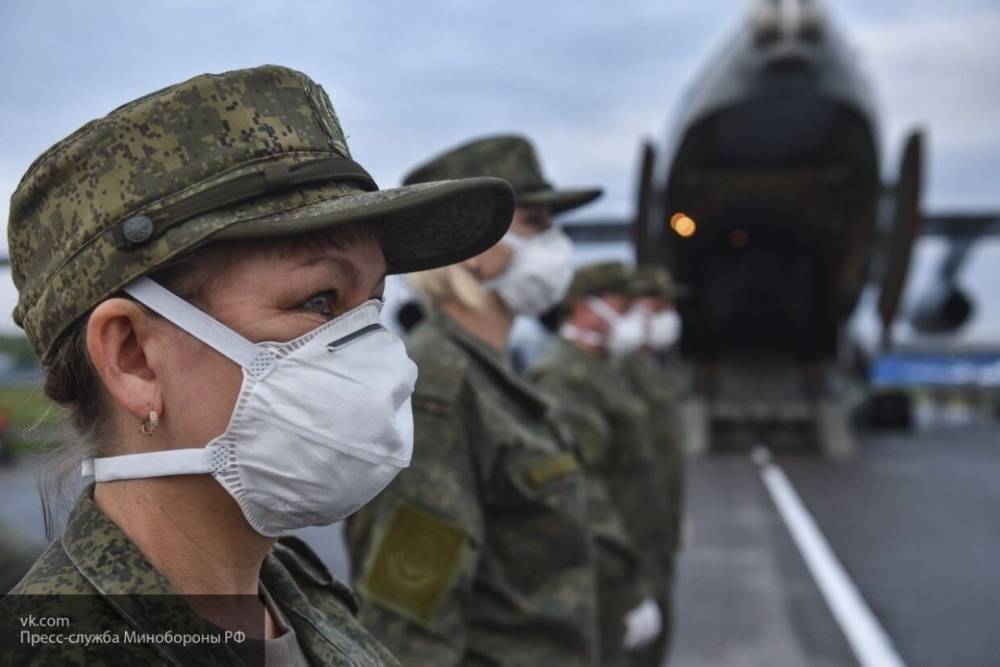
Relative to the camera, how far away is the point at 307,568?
4.81 ft

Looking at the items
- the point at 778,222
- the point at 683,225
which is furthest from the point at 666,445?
the point at 778,222

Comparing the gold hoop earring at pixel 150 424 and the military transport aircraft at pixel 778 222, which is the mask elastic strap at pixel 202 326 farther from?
the military transport aircraft at pixel 778 222

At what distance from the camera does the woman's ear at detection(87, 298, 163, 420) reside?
1.11 metres

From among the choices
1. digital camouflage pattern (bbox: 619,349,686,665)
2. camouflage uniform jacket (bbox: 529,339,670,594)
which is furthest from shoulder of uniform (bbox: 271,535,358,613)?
digital camouflage pattern (bbox: 619,349,686,665)

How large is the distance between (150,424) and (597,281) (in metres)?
4.40

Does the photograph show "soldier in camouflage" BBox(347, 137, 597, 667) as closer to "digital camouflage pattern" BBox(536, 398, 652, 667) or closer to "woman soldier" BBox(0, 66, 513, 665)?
"woman soldier" BBox(0, 66, 513, 665)

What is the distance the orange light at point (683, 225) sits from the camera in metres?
12.8

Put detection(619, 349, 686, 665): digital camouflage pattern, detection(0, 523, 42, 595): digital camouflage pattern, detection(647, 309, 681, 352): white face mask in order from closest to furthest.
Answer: detection(0, 523, 42, 595): digital camouflage pattern, detection(619, 349, 686, 665): digital camouflage pattern, detection(647, 309, 681, 352): white face mask

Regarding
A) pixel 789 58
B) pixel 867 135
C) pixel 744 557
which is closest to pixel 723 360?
pixel 867 135

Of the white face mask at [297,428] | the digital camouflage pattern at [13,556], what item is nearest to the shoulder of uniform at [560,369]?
the digital camouflage pattern at [13,556]

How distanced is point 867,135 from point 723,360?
450 cm

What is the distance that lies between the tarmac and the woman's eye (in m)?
0.42

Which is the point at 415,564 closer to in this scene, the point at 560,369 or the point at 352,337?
the point at 352,337

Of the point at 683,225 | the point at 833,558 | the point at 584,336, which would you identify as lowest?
the point at 833,558
